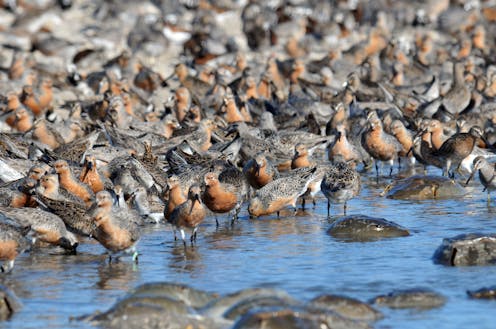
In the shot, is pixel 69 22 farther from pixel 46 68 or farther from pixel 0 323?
pixel 0 323

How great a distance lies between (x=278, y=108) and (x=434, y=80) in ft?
13.7

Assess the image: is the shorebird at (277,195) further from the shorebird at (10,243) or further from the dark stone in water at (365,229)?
the shorebird at (10,243)

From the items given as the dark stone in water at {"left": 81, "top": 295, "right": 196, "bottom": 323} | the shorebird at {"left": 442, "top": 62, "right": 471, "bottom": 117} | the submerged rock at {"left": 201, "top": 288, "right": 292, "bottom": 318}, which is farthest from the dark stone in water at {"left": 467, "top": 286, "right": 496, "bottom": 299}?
the shorebird at {"left": 442, "top": 62, "right": 471, "bottom": 117}

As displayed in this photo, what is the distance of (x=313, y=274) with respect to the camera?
1114cm

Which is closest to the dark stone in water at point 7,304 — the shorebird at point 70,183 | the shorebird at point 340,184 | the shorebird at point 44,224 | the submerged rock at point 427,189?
the shorebird at point 44,224

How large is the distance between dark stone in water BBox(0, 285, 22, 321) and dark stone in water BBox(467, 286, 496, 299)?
13.1 ft

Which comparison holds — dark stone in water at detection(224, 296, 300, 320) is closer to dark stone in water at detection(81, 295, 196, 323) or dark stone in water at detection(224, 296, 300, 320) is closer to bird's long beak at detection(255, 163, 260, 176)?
dark stone in water at detection(81, 295, 196, 323)

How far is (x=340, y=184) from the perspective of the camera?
1433 centimetres

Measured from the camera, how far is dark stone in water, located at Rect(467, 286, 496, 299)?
9.92 m

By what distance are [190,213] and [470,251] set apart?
319 cm

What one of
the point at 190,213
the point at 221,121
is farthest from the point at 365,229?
the point at 221,121

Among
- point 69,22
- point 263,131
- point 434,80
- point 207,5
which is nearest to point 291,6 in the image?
point 207,5

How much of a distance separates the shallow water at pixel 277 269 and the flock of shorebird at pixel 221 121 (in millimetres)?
317

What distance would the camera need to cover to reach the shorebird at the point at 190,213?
1262 centimetres
